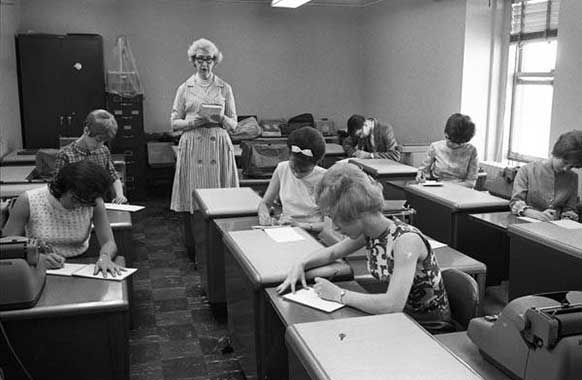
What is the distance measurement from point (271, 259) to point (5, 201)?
1.49m

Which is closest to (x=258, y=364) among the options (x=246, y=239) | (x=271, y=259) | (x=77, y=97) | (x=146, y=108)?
(x=271, y=259)

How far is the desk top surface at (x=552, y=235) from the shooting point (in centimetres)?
265

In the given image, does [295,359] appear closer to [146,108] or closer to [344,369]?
[344,369]

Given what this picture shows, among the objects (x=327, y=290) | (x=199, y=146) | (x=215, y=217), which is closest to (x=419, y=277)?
(x=327, y=290)

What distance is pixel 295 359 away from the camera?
1774 mm

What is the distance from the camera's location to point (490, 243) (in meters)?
3.71

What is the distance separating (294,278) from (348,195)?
0.40 meters

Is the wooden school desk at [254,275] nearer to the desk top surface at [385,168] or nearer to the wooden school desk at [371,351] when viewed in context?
the wooden school desk at [371,351]

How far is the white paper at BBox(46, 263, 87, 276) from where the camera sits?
238cm

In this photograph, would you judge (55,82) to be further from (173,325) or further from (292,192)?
(292,192)

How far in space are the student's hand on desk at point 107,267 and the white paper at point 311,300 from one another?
80 cm

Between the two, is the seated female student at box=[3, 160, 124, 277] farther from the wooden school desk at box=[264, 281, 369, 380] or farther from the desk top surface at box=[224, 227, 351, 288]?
the wooden school desk at box=[264, 281, 369, 380]

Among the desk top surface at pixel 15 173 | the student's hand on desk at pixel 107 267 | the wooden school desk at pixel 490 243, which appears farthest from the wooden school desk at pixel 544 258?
the desk top surface at pixel 15 173

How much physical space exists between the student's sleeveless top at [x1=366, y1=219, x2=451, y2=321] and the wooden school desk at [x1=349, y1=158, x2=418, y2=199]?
7.97 feet
